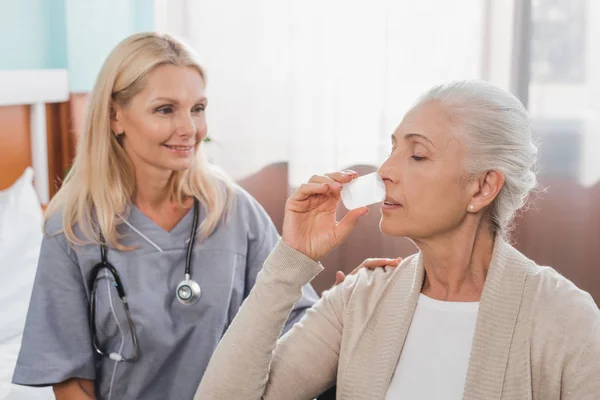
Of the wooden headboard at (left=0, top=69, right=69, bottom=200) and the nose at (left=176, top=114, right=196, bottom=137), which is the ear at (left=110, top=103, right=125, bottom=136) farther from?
the wooden headboard at (left=0, top=69, right=69, bottom=200)

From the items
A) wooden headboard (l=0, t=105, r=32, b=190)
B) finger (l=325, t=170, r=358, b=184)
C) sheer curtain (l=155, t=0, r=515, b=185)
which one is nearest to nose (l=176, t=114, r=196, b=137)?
finger (l=325, t=170, r=358, b=184)

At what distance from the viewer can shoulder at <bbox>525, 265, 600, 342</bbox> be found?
3.88 feet

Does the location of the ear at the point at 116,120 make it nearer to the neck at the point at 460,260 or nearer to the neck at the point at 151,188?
the neck at the point at 151,188

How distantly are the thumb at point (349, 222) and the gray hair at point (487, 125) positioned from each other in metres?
0.21

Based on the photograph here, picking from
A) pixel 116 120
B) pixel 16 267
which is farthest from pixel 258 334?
pixel 16 267

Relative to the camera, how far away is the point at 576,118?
2.79m

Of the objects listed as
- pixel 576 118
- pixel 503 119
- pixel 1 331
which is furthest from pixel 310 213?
pixel 576 118

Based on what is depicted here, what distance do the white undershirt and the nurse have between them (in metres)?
0.47

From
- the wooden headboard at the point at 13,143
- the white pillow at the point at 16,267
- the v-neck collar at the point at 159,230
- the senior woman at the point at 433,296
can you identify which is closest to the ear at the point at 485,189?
the senior woman at the point at 433,296

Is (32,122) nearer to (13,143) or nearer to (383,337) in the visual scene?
(13,143)

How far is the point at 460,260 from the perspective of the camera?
1.35 meters

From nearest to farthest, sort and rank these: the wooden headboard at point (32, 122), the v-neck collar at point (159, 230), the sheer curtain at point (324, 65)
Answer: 1. the v-neck collar at point (159, 230)
2. the wooden headboard at point (32, 122)
3. the sheer curtain at point (324, 65)

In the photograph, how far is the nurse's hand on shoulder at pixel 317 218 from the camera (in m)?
1.37

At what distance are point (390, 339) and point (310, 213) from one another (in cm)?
27
